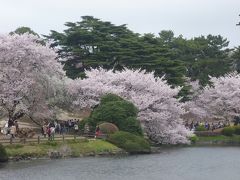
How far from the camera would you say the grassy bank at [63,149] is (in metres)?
46.7

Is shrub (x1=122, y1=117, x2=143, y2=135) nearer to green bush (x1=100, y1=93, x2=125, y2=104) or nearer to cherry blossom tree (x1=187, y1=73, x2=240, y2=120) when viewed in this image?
green bush (x1=100, y1=93, x2=125, y2=104)

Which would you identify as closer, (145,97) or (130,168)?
(130,168)

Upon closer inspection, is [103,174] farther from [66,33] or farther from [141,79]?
[66,33]

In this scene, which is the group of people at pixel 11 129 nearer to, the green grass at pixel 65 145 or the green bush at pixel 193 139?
the green grass at pixel 65 145

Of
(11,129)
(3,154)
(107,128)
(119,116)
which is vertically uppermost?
(119,116)

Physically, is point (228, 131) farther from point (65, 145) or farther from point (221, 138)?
point (65, 145)

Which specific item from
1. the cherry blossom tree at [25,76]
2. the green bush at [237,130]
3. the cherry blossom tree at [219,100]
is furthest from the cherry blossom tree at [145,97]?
the cherry blossom tree at [219,100]

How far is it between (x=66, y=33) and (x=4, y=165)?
140 feet

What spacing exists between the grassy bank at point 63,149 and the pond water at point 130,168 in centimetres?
194

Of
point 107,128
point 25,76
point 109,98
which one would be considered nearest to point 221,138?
point 109,98

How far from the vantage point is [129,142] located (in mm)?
54031

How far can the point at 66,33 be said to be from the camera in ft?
272

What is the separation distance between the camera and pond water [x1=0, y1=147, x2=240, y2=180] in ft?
123

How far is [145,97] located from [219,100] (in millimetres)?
24705
